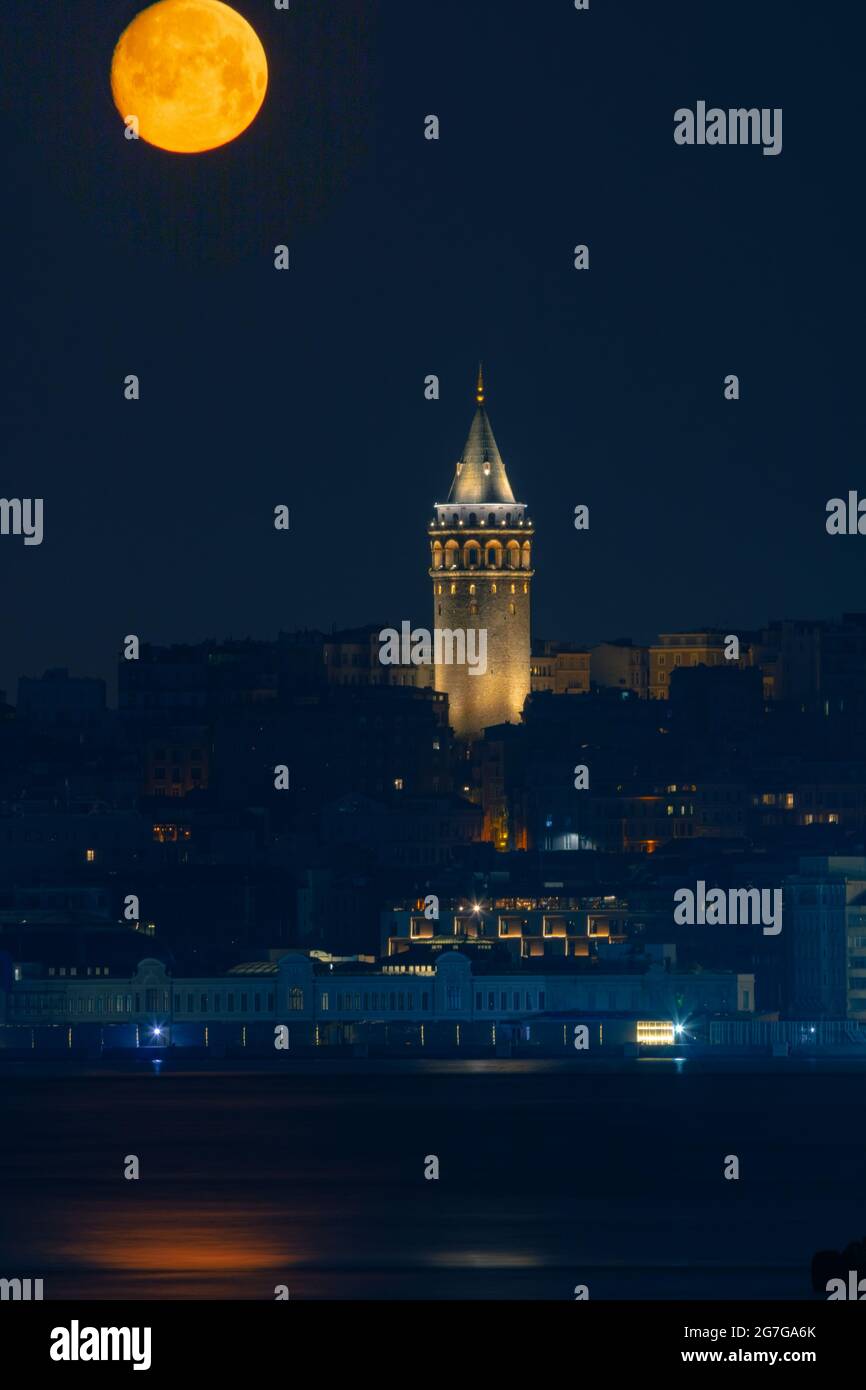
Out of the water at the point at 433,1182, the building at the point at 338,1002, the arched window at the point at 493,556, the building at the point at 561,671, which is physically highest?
the arched window at the point at 493,556

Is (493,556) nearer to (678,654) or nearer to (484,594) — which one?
(484,594)

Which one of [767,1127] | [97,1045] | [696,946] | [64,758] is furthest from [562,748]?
[767,1127]

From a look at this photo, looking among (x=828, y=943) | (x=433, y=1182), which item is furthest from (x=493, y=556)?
(x=433, y=1182)


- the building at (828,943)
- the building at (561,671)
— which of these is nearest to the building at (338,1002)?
the building at (828,943)

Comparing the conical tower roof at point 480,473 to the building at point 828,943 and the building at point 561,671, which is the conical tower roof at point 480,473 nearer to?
the building at point 561,671

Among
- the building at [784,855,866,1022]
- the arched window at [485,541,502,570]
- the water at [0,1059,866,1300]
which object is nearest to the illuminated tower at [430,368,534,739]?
the arched window at [485,541,502,570]

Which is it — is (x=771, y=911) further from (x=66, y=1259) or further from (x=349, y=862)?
(x=66, y=1259)
